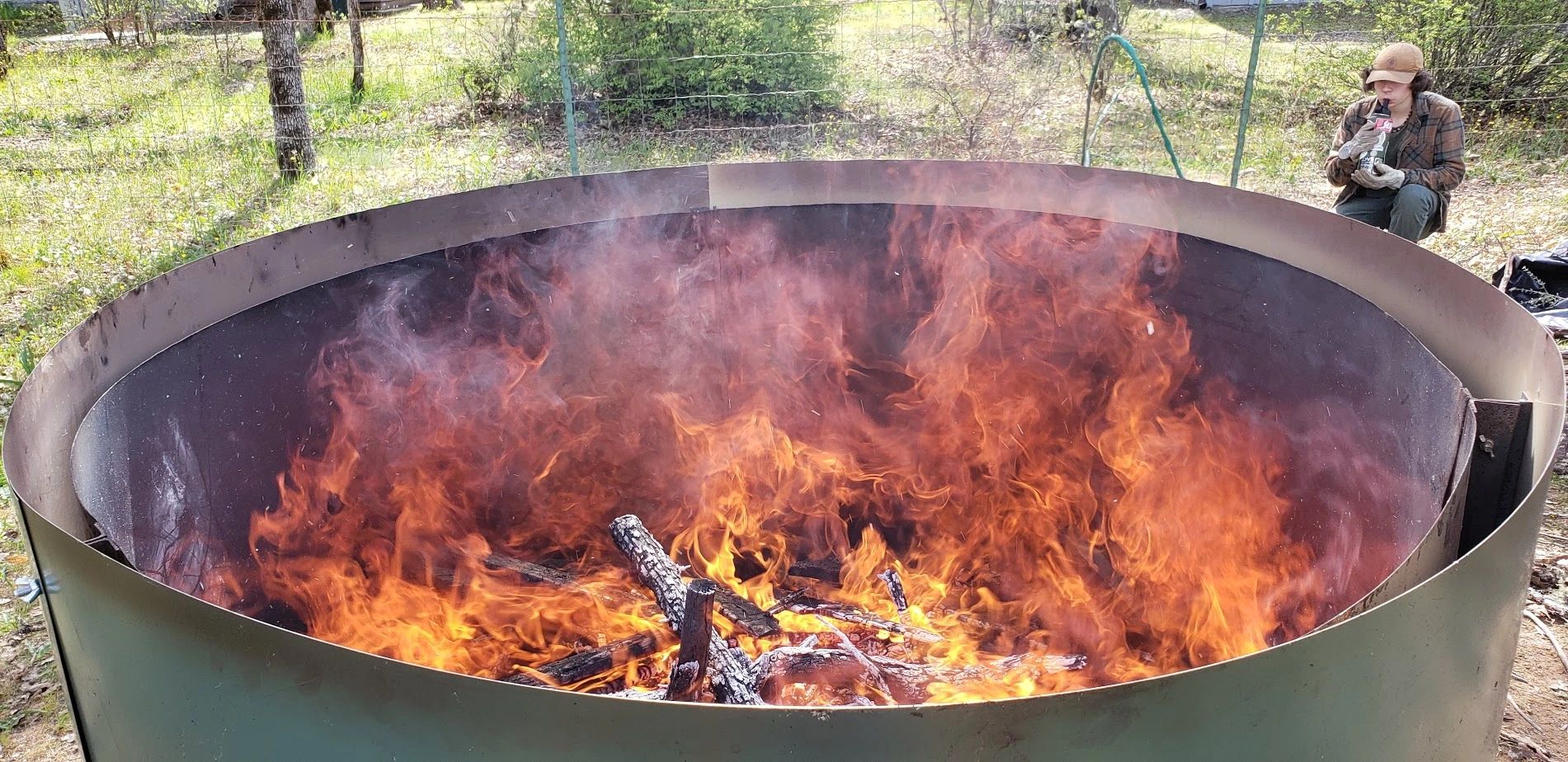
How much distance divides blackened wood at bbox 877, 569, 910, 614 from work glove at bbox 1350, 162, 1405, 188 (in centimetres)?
277

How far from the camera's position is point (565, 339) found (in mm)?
3562

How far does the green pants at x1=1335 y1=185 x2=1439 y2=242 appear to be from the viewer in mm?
4582

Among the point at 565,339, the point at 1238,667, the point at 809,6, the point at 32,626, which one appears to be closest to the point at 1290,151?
the point at 809,6

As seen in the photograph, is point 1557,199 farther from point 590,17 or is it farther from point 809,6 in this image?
point 590,17

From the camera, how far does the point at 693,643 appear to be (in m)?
2.59

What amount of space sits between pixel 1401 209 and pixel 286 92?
6.90 meters

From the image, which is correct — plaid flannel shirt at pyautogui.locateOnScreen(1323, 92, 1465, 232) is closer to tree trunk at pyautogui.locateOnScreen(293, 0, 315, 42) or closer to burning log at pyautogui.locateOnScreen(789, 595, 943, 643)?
burning log at pyautogui.locateOnScreen(789, 595, 943, 643)

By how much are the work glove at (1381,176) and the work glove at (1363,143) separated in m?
0.08

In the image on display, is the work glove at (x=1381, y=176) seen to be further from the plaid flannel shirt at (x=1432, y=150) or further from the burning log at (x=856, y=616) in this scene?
the burning log at (x=856, y=616)

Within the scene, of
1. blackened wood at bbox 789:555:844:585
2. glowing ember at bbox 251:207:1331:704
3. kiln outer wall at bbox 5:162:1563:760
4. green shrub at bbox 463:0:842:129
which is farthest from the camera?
green shrub at bbox 463:0:842:129

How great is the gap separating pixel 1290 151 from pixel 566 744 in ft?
25.7

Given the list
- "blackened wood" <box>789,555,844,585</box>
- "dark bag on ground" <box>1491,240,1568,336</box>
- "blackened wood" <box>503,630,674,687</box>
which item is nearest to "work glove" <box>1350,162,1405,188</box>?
"dark bag on ground" <box>1491,240,1568,336</box>

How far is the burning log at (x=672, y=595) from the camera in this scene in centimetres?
263

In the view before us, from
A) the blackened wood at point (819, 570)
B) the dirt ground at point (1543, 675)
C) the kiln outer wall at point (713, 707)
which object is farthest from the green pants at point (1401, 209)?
the blackened wood at point (819, 570)
